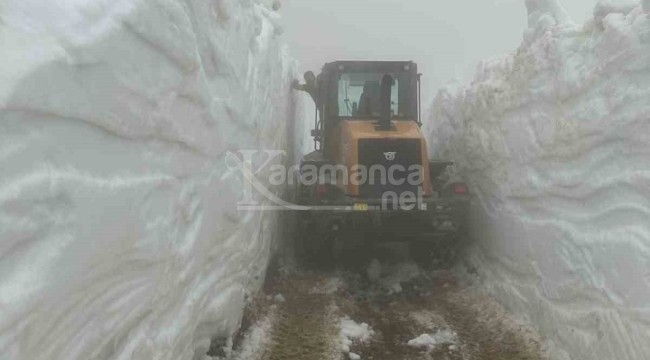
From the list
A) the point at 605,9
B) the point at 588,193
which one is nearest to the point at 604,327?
the point at 588,193

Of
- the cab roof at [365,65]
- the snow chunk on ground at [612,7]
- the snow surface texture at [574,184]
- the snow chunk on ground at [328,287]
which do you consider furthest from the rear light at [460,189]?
the snow chunk on ground at [612,7]

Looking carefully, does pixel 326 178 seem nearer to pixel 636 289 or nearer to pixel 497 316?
pixel 497 316

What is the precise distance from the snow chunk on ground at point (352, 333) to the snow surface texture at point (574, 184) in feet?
5.06

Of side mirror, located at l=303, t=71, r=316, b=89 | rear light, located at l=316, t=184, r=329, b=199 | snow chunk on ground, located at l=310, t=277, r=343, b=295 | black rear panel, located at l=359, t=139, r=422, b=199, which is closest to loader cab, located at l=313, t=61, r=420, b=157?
side mirror, located at l=303, t=71, r=316, b=89

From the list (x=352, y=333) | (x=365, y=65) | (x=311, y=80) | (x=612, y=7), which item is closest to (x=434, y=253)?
(x=352, y=333)

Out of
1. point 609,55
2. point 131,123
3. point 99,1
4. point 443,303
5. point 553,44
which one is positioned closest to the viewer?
point 99,1

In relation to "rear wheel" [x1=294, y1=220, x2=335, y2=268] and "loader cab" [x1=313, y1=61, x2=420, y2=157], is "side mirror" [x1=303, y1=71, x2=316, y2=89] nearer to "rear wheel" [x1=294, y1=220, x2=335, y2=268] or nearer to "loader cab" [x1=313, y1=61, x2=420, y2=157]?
"loader cab" [x1=313, y1=61, x2=420, y2=157]

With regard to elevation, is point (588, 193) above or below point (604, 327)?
above

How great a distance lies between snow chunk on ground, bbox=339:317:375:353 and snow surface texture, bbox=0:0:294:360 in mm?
1106

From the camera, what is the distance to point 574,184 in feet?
14.9

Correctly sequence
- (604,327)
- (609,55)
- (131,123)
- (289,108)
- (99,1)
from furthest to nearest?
(289,108), (609,55), (604,327), (131,123), (99,1)

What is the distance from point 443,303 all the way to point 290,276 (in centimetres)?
Result: 209

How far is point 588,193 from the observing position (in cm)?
430

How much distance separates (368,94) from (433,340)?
4218mm
